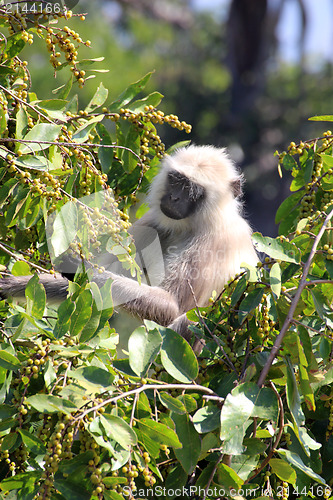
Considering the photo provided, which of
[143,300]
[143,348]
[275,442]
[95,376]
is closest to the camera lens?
[95,376]

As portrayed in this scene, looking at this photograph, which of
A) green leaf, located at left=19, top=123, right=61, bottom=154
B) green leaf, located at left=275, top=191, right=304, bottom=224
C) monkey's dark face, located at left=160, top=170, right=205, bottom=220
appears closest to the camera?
green leaf, located at left=19, top=123, right=61, bottom=154

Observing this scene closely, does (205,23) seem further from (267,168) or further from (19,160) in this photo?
(19,160)

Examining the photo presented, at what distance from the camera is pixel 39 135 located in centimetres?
192

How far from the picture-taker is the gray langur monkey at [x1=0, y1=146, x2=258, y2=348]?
355 cm

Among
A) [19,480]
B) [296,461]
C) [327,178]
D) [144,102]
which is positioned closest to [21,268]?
[19,480]

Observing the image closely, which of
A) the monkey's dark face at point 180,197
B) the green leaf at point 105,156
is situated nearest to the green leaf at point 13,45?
the green leaf at point 105,156

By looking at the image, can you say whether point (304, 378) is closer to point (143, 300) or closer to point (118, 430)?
point (118, 430)

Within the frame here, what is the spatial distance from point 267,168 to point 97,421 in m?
16.1

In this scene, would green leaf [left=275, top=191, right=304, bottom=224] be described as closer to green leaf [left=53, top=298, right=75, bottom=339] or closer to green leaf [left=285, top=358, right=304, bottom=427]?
green leaf [left=285, top=358, right=304, bottom=427]

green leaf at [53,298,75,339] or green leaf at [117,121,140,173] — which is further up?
green leaf at [117,121,140,173]

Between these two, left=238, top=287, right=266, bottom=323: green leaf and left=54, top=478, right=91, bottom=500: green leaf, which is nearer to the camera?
left=54, top=478, right=91, bottom=500: green leaf

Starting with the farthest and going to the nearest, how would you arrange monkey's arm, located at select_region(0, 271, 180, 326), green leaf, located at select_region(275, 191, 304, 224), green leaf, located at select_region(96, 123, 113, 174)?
1. monkey's arm, located at select_region(0, 271, 180, 326)
2. green leaf, located at select_region(275, 191, 304, 224)
3. green leaf, located at select_region(96, 123, 113, 174)

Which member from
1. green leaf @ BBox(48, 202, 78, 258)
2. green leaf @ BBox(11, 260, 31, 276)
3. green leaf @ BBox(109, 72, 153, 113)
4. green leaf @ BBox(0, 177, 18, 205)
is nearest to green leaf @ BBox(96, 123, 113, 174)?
green leaf @ BBox(109, 72, 153, 113)

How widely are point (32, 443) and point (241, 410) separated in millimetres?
535
